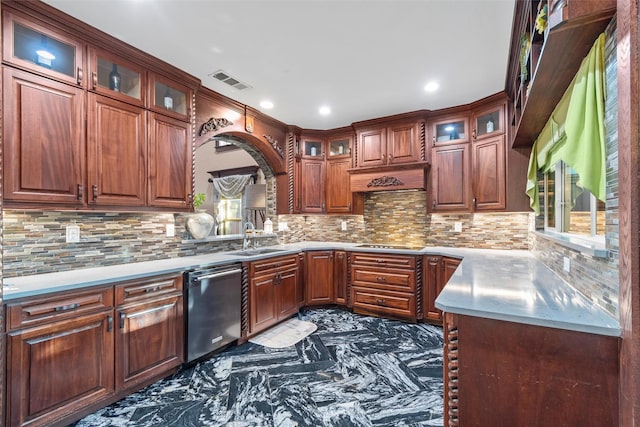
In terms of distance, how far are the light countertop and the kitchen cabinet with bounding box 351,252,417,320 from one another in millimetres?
970

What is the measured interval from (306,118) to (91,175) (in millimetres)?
2563

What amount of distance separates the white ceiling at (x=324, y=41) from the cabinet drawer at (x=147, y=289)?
183 centimetres

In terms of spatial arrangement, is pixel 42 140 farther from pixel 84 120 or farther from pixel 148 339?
pixel 148 339

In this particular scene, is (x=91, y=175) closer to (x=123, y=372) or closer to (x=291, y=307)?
(x=123, y=372)

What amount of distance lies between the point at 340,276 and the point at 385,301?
70 centimetres

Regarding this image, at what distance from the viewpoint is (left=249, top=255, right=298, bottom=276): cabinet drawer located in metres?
3.14

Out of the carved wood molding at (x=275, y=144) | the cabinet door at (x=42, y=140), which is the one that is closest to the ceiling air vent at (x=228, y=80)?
the carved wood molding at (x=275, y=144)

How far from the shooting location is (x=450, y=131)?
12.1ft

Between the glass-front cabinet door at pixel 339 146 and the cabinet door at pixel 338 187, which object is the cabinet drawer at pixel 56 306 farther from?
the glass-front cabinet door at pixel 339 146

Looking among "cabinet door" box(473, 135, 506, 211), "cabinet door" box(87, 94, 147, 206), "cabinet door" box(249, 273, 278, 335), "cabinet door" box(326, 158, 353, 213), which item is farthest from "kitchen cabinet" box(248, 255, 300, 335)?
"cabinet door" box(473, 135, 506, 211)

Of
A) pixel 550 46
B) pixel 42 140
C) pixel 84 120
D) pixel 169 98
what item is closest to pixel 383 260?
pixel 550 46

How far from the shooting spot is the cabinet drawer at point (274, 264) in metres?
3.14

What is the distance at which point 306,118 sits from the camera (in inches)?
156

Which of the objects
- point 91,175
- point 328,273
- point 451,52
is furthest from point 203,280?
point 451,52
